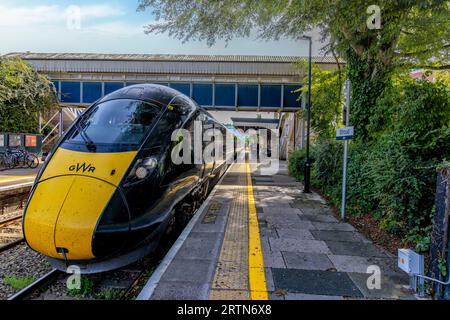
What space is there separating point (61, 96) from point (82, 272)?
1959 centimetres

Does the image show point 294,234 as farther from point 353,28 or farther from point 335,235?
point 353,28

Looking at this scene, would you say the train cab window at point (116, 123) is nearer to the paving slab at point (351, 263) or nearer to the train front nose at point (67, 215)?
the train front nose at point (67, 215)

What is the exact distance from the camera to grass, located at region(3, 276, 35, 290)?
390 cm

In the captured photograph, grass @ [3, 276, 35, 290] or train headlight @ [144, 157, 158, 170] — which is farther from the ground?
train headlight @ [144, 157, 158, 170]

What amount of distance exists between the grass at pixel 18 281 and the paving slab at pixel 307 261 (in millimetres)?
3483

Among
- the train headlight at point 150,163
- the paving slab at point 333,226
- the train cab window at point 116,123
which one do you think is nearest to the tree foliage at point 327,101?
the paving slab at point 333,226

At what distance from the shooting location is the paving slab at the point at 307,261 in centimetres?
402

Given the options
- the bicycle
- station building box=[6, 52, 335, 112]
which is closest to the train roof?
the bicycle

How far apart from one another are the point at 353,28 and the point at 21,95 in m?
19.3

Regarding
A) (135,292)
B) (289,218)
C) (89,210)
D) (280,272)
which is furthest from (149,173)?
(289,218)

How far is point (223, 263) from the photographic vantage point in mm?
4062

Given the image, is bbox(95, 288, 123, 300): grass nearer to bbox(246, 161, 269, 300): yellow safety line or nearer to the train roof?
bbox(246, 161, 269, 300): yellow safety line

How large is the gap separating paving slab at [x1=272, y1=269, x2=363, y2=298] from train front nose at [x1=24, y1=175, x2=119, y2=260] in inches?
90.3
